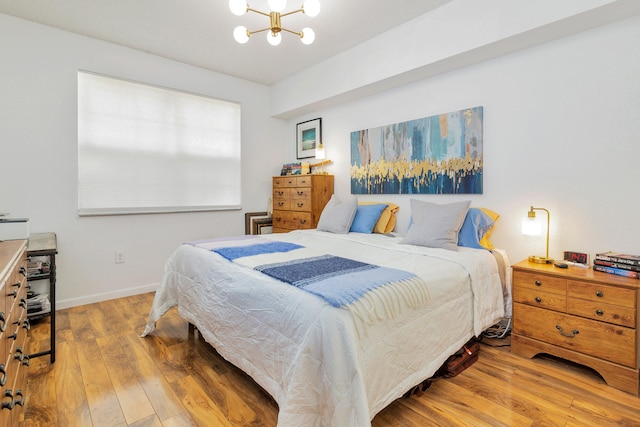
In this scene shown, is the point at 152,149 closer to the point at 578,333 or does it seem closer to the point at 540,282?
the point at 540,282

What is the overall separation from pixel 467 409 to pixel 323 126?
337 centimetres

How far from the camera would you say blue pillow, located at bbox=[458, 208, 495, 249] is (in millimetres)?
2443

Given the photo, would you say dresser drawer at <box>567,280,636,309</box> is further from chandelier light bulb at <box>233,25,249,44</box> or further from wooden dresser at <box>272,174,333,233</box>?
chandelier light bulb at <box>233,25,249,44</box>

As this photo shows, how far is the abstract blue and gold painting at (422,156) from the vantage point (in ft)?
8.91

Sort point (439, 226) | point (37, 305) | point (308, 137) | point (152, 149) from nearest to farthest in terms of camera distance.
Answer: point (439, 226)
point (37, 305)
point (152, 149)
point (308, 137)

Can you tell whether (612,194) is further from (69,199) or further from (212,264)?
(69,199)

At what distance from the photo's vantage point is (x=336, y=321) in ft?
4.02

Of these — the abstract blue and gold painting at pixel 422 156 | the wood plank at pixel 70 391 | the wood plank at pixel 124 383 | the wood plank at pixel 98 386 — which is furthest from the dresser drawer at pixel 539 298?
the wood plank at pixel 70 391

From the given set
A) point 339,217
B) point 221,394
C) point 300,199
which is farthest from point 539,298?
point 300,199

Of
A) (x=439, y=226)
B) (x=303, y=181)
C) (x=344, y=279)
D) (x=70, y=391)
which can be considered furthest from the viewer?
(x=303, y=181)

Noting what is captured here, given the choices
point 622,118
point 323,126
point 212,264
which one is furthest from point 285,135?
point 622,118

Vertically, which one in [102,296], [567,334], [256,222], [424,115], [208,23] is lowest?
[102,296]

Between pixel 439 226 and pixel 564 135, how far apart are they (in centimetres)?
107

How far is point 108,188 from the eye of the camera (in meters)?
3.26
